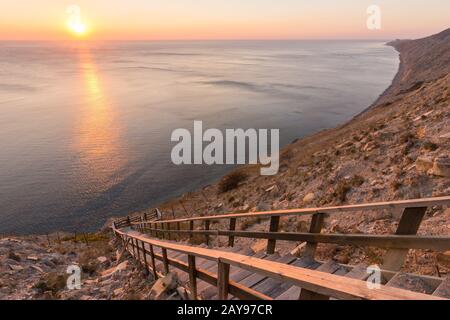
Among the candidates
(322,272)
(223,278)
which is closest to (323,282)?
(322,272)

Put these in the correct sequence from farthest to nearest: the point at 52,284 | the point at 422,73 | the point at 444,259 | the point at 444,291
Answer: the point at 422,73 → the point at 52,284 → the point at 444,259 → the point at 444,291

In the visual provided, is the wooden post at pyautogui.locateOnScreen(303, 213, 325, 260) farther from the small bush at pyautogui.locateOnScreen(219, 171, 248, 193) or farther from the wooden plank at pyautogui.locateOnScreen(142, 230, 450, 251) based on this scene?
the small bush at pyautogui.locateOnScreen(219, 171, 248, 193)

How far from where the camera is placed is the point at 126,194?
3697 centimetres

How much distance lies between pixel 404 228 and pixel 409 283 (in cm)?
59

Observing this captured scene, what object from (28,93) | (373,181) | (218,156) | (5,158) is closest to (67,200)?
(5,158)

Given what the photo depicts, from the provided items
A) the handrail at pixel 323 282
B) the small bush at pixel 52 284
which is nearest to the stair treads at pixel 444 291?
the handrail at pixel 323 282

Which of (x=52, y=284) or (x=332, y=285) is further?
(x=52, y=284)

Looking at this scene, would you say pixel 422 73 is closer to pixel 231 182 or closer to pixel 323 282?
pixel 231 182

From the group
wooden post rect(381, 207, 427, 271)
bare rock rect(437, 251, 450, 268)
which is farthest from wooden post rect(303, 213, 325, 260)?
bare rock rect(437, 251, 450, 268)

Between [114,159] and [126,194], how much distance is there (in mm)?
8948

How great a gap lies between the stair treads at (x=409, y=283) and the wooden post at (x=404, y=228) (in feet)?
0.35

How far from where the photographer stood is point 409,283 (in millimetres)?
3674

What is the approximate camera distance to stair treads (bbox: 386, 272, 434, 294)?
3.64 meters
